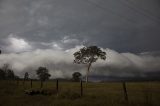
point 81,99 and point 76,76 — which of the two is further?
point 76,76


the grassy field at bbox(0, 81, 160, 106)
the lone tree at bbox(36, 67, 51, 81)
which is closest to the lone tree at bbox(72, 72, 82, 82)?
the lone tree at bbox(36, 67, 51, 81)

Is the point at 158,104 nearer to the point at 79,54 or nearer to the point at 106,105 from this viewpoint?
the point at 106,105

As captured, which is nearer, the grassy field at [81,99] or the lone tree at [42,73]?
the grassy field at [81,99]

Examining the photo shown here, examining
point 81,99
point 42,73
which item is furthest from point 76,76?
point 81,99

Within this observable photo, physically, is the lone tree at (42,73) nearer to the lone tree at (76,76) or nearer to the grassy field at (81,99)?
the lone tree at (76,76)

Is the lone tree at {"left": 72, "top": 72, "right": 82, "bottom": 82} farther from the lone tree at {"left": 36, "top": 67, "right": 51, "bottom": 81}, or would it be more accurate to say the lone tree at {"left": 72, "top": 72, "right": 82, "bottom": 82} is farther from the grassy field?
the grassy field

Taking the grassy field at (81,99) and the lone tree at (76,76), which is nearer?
the grassy field at (81,99)

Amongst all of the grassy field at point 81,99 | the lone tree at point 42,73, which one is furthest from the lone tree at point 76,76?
the grassy field at point 81,99

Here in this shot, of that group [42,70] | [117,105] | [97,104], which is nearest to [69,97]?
[97,104]

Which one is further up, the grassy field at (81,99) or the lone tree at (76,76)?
the lone tree at (76,76)

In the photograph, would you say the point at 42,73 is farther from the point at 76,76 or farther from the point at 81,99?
the point at 81,99

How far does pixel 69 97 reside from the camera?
18828 mm

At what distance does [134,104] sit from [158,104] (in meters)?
1.68

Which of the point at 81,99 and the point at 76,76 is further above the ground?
the point at 76,76
